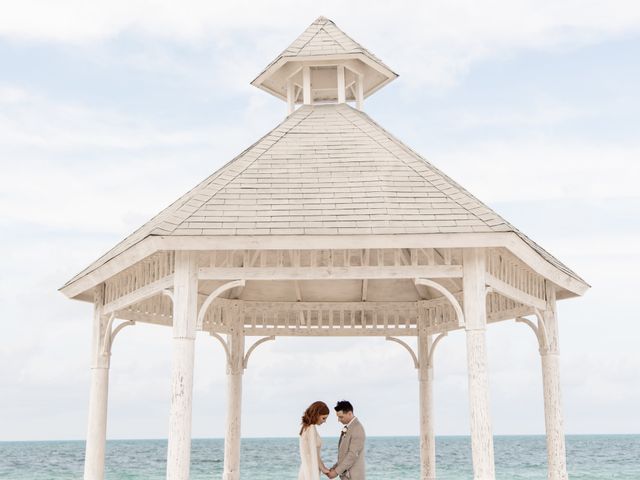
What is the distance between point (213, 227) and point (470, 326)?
396 centimetres

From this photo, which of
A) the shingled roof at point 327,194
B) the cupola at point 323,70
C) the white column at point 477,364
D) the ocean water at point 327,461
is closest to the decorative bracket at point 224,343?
the shingled roof at point 327,194

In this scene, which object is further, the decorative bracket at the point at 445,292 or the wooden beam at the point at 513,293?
the wooden beam at the point at 513,293

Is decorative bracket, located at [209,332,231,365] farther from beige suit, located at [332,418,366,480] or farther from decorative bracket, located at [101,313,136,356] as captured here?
beige suit, located at [332,418,366,480]

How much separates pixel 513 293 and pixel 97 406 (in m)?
7.61

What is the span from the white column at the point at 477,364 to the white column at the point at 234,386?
7.61 meters

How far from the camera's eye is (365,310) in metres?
17.3

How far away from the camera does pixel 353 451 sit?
10680 mm

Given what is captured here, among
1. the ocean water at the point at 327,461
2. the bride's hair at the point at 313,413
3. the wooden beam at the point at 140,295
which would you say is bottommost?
the ocean water at the point at 327,461

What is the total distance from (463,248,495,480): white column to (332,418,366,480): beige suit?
1.57 m

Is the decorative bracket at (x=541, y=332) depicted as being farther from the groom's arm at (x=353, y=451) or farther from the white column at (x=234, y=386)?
the white column at (x=234, y=386)

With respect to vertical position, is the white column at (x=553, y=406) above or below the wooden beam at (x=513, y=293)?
below

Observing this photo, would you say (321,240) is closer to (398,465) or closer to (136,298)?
(136,298)

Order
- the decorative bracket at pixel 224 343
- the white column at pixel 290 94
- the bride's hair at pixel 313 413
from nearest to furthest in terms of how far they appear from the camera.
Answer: the bride's hair at pixel 313 413
the white column at pixel 290 94
the decorative bracket at pixel 224 343

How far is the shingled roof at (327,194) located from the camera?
11008 mm
